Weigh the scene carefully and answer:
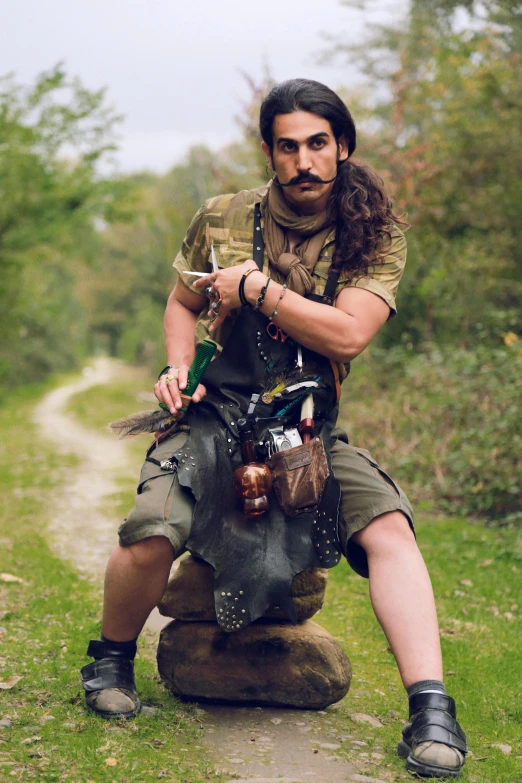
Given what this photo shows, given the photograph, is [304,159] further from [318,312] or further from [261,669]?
[261,669]

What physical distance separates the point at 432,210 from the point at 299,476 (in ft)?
31.2

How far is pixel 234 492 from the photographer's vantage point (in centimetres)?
335

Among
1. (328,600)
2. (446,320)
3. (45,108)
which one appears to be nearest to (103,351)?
(45,108)

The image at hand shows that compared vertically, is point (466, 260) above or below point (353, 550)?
above

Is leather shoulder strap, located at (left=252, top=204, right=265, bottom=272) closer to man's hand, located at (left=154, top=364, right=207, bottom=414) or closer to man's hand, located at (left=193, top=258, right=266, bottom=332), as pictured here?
man's hand, located at (left=193, top=258, right=266, bottom=332)

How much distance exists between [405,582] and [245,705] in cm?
95

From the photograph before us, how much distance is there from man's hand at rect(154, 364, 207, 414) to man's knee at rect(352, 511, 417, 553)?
2.59 feet

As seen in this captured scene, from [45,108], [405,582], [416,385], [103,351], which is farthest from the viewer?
[103,351]

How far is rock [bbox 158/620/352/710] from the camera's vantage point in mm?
3600

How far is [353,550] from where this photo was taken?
3410 millimetres

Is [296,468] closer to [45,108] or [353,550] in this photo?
[353,550]

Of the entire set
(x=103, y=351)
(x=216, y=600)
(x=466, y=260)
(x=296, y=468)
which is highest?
(x=103, y=351)

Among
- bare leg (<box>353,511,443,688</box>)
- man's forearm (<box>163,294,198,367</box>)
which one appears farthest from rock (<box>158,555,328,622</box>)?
man's forearm (<box>163,294,198,367</box>)

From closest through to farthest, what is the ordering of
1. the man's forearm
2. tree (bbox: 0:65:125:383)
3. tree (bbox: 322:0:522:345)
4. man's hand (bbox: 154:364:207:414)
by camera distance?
1. man's hand (bbox: 154:364:207:414)
2. the man's forearm
3. tree (bbox: 322:0:522:345)
4. tree (bbox: 0:65:125:383)
